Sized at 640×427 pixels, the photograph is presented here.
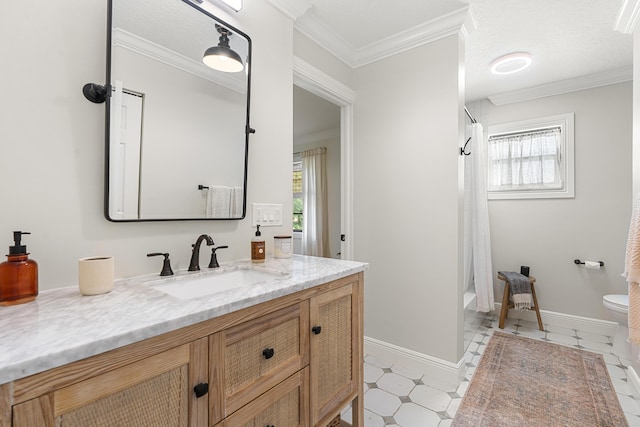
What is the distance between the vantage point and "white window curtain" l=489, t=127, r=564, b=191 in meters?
2.96

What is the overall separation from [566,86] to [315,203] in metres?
3.28

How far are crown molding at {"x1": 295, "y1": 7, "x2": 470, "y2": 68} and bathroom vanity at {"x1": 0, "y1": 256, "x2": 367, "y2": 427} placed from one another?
168 centimetres

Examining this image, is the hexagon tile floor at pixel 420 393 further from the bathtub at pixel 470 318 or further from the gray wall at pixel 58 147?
the gray wall at pixel 58 147

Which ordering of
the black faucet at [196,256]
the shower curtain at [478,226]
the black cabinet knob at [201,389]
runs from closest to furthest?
the black cabinet knob at [201,389] → the black faucet at [196,256] → the shower curtain at [478,226]

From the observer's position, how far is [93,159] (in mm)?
1011

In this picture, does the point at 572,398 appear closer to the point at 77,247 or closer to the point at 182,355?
the point at 182,355

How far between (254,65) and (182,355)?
4.65 ft

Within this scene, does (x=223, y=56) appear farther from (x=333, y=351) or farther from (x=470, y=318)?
(x=470, y=318)

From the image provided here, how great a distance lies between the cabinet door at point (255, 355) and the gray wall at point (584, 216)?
3013mm

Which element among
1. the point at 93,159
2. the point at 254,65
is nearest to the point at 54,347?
the point at 93,159

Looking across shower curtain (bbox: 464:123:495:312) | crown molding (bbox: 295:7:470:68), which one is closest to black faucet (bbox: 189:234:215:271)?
crown molding (bbox: 295:7:470:68)

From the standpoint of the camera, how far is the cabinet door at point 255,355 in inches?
31.3

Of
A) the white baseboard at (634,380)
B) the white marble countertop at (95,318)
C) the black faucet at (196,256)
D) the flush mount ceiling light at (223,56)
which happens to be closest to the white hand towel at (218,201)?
the black faucet at (196,256)

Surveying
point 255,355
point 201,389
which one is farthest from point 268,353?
point 201,389
